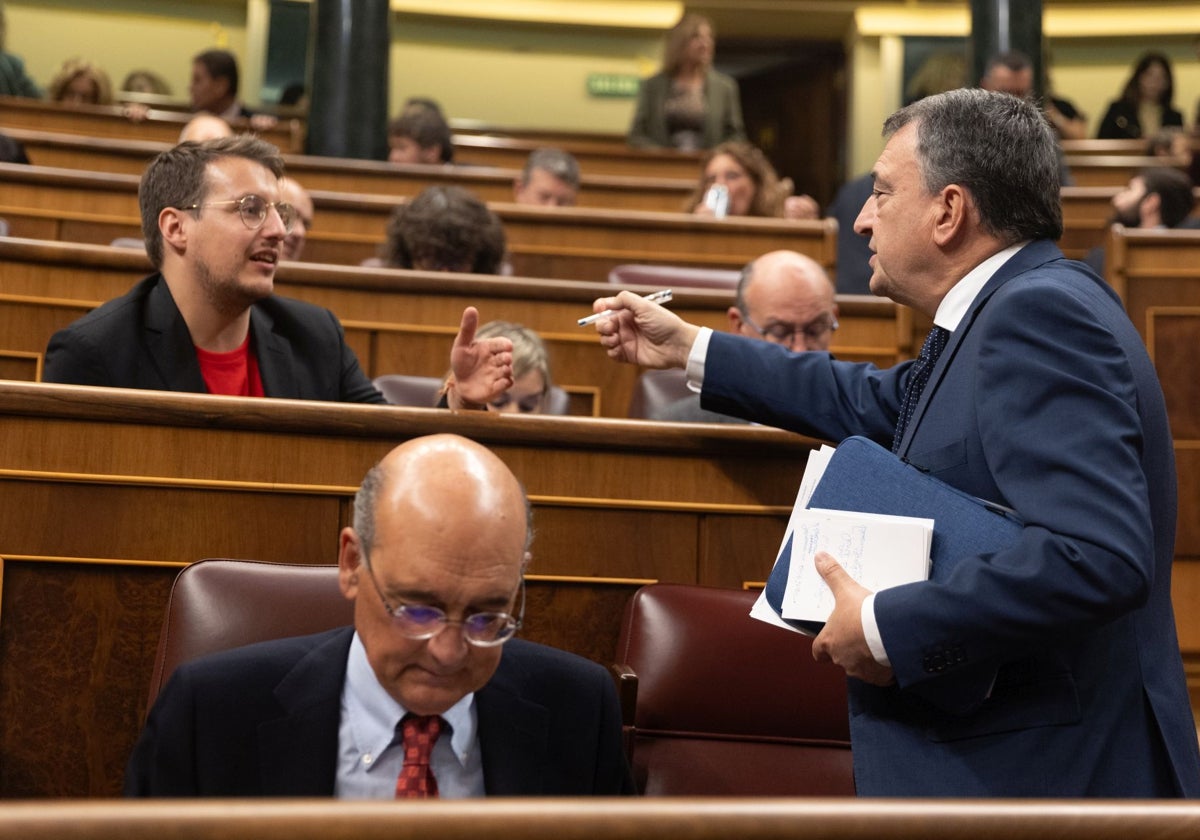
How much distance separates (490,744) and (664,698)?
1.54ft

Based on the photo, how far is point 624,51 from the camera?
9805 millimetres

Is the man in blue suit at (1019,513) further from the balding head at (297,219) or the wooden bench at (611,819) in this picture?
the balding head at (297,219)

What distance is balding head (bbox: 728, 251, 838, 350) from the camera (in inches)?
113

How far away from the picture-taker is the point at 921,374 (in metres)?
1.69

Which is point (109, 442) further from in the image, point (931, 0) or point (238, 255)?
point (931, 0)

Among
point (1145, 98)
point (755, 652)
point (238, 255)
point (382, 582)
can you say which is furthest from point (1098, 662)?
point (1145, 98)

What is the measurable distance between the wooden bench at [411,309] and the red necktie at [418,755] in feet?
6.39

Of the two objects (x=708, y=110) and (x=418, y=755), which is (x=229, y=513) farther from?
(x=708, y=110)

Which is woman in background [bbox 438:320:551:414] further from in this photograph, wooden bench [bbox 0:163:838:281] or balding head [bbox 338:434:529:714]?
wooden bench [bbox 0:163:838:281]

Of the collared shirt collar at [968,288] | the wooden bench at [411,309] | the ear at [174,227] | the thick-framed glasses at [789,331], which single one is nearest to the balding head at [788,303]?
the thick-framed glasses at [789,331]

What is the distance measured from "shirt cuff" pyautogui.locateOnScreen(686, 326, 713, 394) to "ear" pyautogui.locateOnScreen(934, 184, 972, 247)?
0.46 meters

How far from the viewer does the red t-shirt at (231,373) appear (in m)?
2.41

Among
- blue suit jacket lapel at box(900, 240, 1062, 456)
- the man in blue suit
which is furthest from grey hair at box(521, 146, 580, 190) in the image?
blue suit jacket lapel at box(900, 240, 1062, 456)

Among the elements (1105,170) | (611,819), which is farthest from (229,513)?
(1105,170)
